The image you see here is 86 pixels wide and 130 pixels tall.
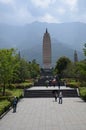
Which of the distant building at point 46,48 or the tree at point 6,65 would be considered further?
the distant building at point 46,48

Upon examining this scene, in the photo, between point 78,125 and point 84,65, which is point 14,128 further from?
point 84,65

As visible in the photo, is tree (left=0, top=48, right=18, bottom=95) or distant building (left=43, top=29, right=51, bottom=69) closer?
tree (left=0, top=48, right=18, bottom=95)

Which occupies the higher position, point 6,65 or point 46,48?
point 46,48

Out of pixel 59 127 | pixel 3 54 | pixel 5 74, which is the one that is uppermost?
pixel 3 54

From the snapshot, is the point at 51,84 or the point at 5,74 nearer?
the point at 5,74

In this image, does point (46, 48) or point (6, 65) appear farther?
point (46, 48)

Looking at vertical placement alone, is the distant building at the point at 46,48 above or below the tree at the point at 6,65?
above

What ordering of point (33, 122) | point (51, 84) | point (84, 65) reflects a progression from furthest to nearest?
point (51, 84), point (84, 65), point (33, 122)

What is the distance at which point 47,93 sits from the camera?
4850cm

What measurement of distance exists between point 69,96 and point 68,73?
4457cm

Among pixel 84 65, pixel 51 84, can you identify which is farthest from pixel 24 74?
pixel 84 65

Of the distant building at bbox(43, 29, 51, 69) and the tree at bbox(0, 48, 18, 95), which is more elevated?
the distant building at bbox(43, 29, 51, 69)

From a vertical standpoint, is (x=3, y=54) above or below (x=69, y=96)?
above

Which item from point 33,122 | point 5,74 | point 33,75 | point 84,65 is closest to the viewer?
point 33,122
